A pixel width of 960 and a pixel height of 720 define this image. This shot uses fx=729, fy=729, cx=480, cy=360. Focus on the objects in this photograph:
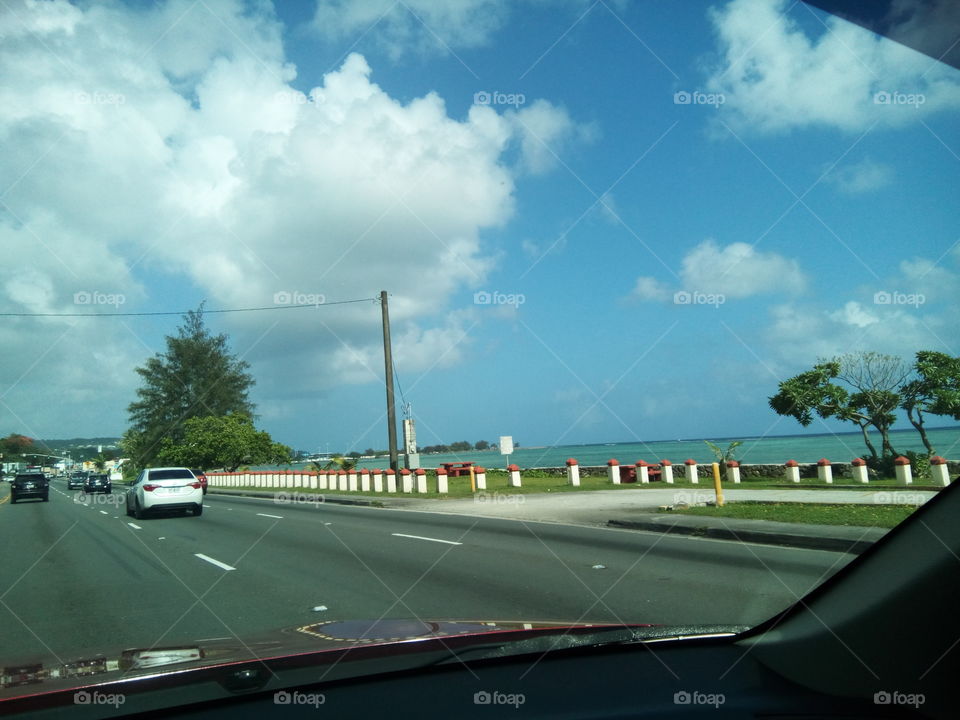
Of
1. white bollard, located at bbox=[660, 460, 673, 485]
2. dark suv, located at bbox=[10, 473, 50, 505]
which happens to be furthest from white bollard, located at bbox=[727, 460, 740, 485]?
dark suv, located at bbox=[10, 473, 50, 505]

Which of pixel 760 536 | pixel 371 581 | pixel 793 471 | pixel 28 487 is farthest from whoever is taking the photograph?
pixel 28 487

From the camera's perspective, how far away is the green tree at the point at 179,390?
7838cm

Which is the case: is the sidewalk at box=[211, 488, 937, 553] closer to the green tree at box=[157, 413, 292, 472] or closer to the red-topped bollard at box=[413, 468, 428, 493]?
the red-topped bollard at box=[413, 468, 428, 493]

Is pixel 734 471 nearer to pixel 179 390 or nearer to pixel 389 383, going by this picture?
pixel 389 383

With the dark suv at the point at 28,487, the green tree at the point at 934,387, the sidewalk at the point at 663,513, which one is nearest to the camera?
the green tree at the point at 934,387

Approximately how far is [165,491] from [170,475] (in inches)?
28.1

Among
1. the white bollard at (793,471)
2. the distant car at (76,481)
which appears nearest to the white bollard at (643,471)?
the white bollard at (793,471)

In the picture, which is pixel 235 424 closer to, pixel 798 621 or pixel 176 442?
pixel 176 442

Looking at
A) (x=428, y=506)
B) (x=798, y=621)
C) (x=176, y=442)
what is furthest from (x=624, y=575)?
(x=176, y=442)

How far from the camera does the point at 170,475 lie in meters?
22.4

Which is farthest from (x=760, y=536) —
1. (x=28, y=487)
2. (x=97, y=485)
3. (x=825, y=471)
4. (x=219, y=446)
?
(x=219, y=446)

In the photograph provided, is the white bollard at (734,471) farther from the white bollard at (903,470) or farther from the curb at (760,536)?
the curb at (760,536)

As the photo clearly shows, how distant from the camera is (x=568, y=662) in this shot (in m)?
3.06

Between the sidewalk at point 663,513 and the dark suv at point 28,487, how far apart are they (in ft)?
71.6
